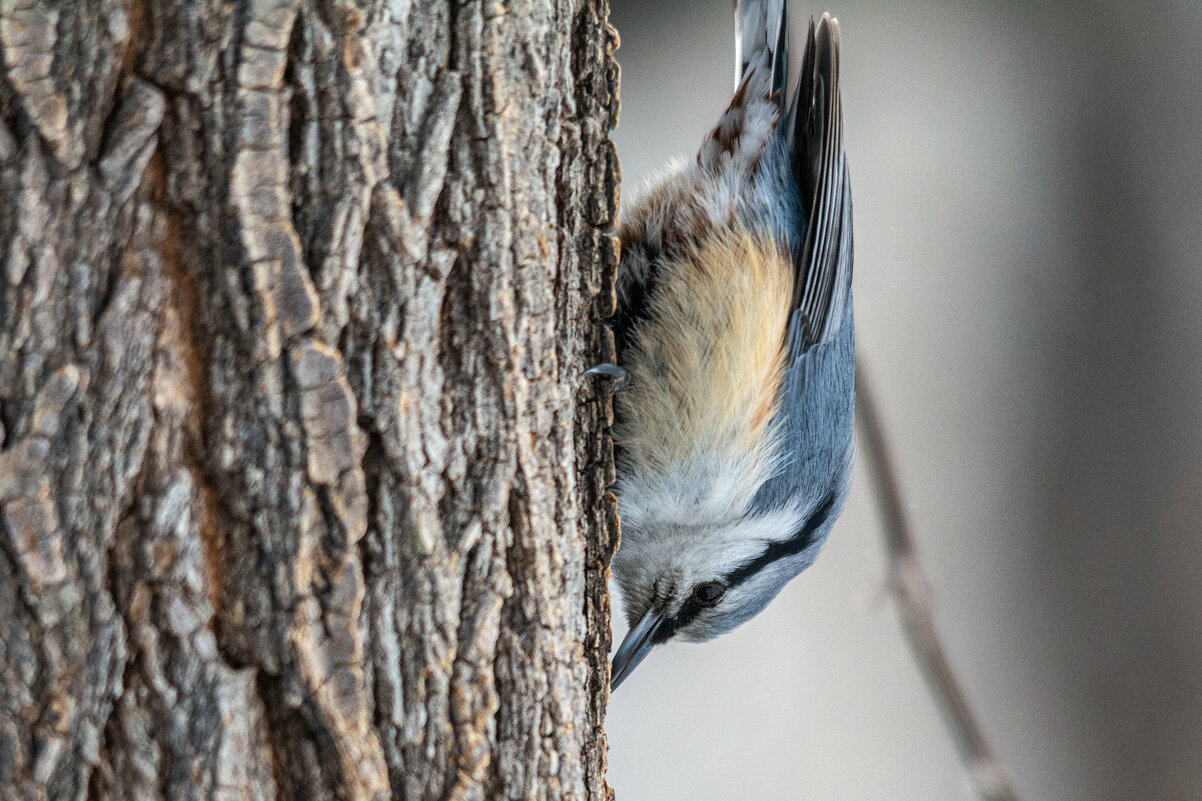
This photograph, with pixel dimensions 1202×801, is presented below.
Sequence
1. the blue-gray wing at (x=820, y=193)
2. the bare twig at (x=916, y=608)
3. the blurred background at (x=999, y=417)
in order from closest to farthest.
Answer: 1. the blue-gray wing at (x=820, y=193)
2. the bare twig at (x=916, y=608)
3. the blurred background at (x=999, y=417)

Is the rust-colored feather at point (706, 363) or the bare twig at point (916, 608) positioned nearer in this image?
the rust-colored feather at point (706, 363)

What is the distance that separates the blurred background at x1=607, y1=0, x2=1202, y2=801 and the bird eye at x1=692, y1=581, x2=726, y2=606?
703 millimetres

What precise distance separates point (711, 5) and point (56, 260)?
5.84 ft

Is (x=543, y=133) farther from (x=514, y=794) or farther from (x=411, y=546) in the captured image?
(x=514, y=794)

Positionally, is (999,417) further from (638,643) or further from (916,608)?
(638,643)

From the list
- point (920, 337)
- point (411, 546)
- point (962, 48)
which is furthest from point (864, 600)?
point (411, 546)

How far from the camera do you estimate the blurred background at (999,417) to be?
188 cm

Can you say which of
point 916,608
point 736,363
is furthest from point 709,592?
point 916,608

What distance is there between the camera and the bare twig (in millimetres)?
1674

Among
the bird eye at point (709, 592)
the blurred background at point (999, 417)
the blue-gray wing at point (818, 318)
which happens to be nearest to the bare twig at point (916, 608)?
the blurred background at point (999, 417)

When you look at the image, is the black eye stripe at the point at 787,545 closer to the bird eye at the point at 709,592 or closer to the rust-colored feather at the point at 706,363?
the bird eye at the point at 709,592

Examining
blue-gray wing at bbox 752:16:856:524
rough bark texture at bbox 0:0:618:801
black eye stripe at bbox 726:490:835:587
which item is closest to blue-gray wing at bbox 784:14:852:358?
blue-gray wing at bbox 752:16:856:524

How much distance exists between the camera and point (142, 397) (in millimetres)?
611

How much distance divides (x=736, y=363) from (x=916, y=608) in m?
0.83
